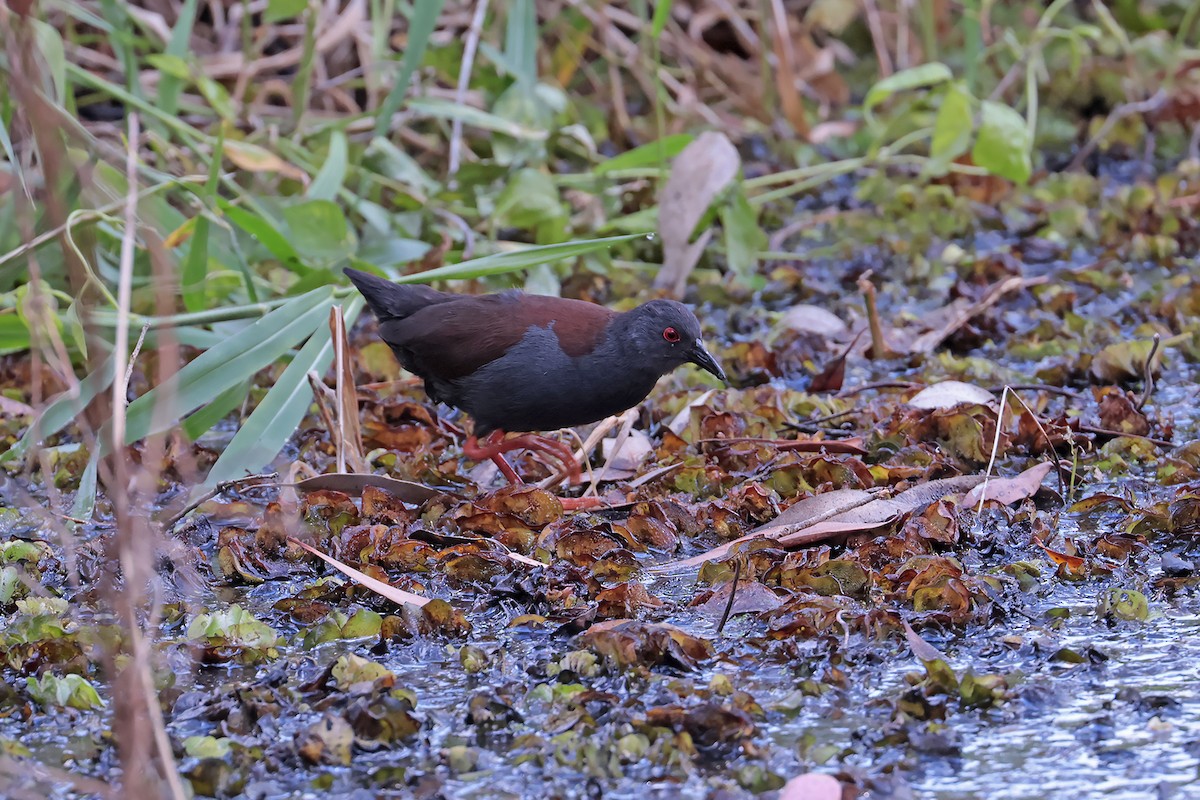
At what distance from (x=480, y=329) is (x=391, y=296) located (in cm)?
34

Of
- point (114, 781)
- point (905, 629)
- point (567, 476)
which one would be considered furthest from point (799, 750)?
point (567, 476)

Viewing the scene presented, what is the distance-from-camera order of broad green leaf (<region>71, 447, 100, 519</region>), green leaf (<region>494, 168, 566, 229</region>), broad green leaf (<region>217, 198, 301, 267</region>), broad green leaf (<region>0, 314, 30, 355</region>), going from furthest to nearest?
1. green leaf (<region>494, 168, 566, 229</region>)
2. broad green leaf (<region>217, 198, 301, 267</region>)
3. broad green leaf (<region>0, 314, 30, 355</region>)
4. broad green leaf (<region>71, 447, 100, 519</region>)

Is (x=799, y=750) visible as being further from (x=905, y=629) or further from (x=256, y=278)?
(x=256, y=278)

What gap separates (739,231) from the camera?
18.1 ft

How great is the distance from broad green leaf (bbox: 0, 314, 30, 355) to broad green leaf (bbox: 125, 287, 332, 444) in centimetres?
64

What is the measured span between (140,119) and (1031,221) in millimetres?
3893

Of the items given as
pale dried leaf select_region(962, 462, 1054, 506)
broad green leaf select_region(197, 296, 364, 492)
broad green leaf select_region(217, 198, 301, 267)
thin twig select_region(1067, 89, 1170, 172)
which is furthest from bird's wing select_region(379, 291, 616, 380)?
thin twig select_region(1067, 89, 1170, 172)

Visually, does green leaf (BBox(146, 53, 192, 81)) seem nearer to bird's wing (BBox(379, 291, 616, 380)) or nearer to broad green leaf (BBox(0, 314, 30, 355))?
broad green leaf (BBox(0, 314, 30, 355))

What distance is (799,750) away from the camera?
2527 millimetres

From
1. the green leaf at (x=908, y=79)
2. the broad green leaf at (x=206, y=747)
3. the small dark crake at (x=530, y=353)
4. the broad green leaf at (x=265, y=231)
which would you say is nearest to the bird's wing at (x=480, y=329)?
the small dark crake at (x=530, y=353)

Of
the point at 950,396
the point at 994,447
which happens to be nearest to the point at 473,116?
the point at 950,396

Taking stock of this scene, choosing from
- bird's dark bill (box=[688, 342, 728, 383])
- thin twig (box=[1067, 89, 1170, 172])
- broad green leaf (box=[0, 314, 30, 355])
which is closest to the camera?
bird's dark bill (box=[688, 342, 728, 383])

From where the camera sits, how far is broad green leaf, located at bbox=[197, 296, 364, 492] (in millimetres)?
3738

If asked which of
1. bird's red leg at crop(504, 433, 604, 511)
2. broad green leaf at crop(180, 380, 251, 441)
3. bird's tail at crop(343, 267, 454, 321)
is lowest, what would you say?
bird's red leg at crop(504, 433, 604, 511)
